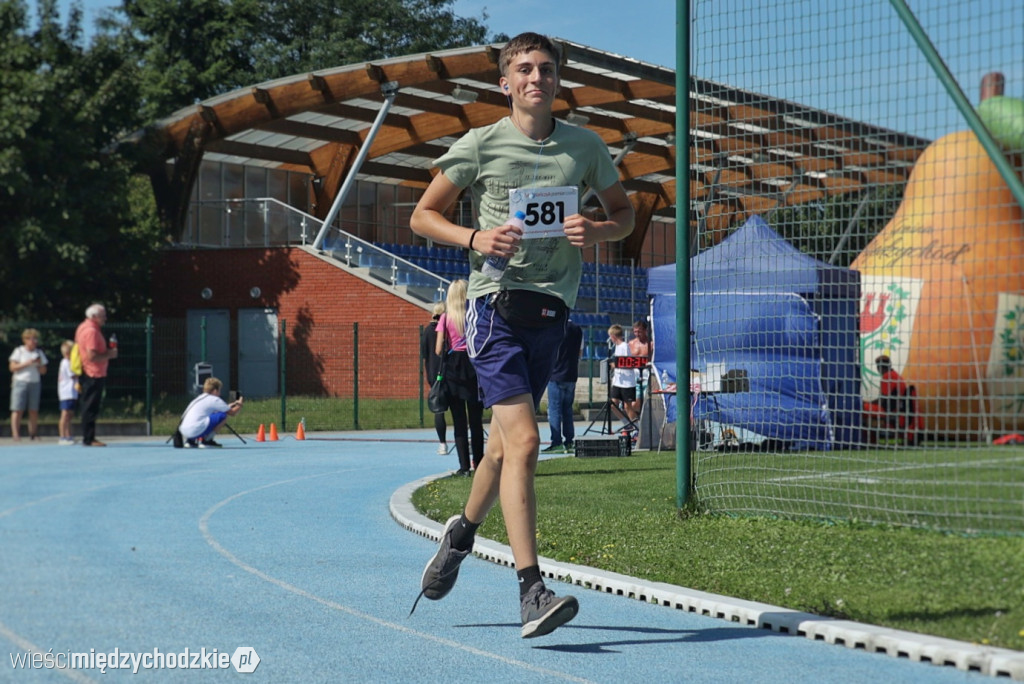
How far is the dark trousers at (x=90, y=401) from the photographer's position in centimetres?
2194

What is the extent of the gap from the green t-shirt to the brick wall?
81.1 feet

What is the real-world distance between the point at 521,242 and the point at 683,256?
4.11 m

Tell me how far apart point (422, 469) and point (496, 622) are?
11.1 m

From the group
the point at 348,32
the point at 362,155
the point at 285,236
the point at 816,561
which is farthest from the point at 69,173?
the point at 816,561

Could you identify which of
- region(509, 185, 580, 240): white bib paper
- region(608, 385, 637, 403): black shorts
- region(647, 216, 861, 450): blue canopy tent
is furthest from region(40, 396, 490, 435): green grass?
region(509, 185, 580, 240): white bib paper

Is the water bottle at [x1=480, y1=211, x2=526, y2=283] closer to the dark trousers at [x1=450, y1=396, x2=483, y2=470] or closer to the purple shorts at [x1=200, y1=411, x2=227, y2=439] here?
the dark trousers at [x1=450, y1=396, x2=483, y2=470]

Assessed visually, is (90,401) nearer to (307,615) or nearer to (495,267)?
(307,615)

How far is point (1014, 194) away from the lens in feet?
24.2

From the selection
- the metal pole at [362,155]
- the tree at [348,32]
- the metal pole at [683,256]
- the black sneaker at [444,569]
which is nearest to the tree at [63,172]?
the metal pole at [362,155]

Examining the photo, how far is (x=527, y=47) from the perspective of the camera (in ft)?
19.3

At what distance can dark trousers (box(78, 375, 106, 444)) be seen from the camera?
21.9 m

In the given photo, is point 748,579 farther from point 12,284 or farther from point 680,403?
point 12,284

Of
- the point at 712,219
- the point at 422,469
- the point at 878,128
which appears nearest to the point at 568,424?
the point at 422,469

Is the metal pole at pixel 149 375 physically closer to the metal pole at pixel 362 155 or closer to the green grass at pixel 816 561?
the metal pole at pixel 362 155
